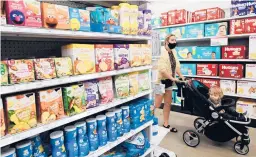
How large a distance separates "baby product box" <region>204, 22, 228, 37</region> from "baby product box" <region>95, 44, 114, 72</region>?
2.97 m

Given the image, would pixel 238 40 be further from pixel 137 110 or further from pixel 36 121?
pixel 36 121

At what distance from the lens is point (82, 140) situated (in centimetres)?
141

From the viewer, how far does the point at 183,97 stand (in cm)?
324

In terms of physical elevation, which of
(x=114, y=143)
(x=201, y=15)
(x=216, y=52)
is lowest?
(x=114, y=143)

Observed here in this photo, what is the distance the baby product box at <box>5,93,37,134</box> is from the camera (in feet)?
3.39

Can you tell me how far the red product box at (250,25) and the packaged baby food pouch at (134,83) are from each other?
2.67 meters

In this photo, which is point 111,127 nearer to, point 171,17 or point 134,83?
point 134,83

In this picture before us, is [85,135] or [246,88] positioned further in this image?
[246,88]

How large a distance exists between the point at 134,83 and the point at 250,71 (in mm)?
2663

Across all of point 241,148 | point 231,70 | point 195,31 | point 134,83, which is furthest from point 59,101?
point 195,31

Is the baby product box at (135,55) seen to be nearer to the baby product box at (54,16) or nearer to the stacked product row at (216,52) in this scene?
the baby product box at (54,16)

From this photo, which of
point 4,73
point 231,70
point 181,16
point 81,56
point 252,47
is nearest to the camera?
point 4,73

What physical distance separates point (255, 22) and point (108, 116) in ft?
10.3

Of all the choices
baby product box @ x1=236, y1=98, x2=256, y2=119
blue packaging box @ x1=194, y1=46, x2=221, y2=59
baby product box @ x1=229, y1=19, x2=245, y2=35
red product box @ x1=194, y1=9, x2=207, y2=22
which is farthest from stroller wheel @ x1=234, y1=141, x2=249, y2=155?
red product box @ x1=194, y1=9, x2=207, y2=22
